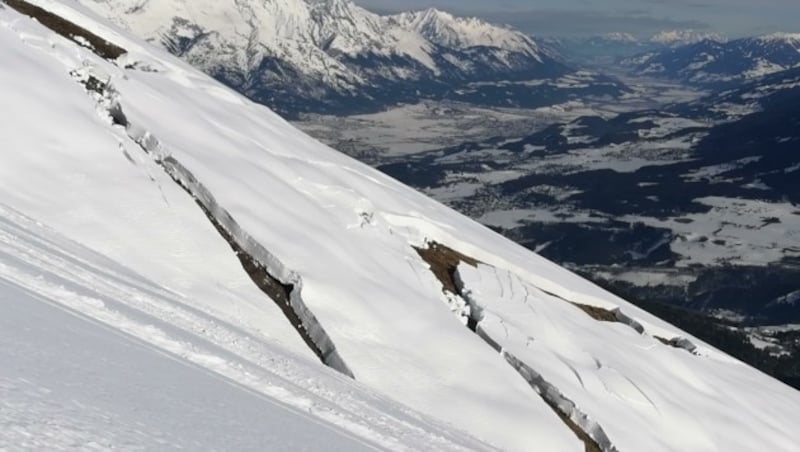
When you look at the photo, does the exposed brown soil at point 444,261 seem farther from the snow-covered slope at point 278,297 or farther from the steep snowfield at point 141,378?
the steep snowfield at point 141,378

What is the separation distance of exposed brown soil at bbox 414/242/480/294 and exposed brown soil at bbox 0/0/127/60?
79.7 ft

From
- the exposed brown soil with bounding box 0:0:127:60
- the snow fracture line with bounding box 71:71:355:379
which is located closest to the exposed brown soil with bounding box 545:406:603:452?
the snow fracture line with bounding box 71:71:355:379

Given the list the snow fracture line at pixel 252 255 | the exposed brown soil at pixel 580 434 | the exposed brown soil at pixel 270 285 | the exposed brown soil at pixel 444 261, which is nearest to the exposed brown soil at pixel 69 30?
the snow fracture line at pixel 252 255

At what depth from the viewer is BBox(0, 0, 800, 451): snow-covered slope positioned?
17.2m

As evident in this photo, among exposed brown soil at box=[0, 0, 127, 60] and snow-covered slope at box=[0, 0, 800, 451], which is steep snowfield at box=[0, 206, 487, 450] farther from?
exposed brown soil at box=[0, 0, 127, 60]

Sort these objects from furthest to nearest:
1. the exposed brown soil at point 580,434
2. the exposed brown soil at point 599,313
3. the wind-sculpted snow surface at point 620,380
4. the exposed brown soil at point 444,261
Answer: the exposed brown soil at point 599,313 → the exposed brown soil at point 444,261 → the wind-sculpted snow surface at point 620,380 → the exposed brown soil at point 580,434

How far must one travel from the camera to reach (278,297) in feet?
104

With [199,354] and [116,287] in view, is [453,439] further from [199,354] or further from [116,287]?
Result: [116,287]

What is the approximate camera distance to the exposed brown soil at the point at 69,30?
48.6m

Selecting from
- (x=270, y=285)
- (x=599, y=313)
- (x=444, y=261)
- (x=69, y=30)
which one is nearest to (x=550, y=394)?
(x=444, y=261)

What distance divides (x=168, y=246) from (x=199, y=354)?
43.9 ft

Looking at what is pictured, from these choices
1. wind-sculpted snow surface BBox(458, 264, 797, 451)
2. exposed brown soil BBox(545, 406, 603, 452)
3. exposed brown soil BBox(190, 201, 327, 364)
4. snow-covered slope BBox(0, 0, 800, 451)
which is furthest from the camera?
wind-sculpted snow surface BBox(458, 264, 797, 451)

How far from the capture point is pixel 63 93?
1421 inches

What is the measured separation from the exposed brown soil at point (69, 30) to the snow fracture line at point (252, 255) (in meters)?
12.4
